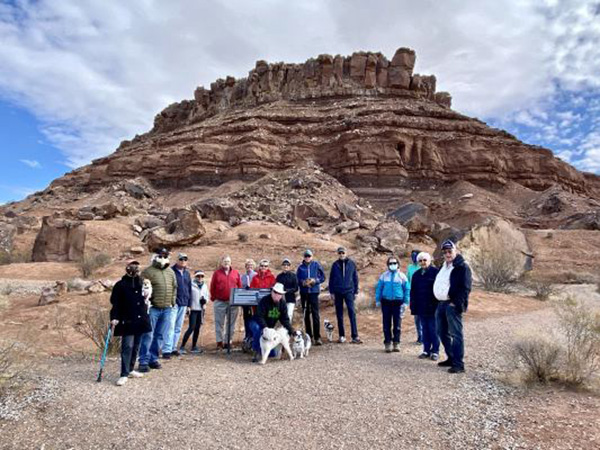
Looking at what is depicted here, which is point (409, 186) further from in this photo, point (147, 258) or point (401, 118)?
point (147, 258)

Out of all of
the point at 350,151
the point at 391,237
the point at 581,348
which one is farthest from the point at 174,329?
the point at 350,151

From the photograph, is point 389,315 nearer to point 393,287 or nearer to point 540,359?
point 393,287

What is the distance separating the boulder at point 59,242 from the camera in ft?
67.9

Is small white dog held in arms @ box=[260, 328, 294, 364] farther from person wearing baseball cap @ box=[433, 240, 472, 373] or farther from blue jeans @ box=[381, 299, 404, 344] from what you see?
person wearing baseball cap @ box=[433, 240, 472, 373]

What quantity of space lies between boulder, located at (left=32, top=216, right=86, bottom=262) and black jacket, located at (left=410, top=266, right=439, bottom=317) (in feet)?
61.0

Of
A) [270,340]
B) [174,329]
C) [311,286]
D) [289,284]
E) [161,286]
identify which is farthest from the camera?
[311,286]

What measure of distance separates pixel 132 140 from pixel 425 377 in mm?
75154

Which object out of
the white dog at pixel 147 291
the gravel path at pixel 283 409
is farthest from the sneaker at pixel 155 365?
the white dog at pixel 147 291

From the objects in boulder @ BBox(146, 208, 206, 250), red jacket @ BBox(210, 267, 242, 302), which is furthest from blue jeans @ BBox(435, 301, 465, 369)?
boulder @ BBox(146, 208, 206, 250)

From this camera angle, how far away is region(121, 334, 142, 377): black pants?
18.7 feet

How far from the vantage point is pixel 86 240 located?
2098cm

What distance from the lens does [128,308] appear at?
225 inches

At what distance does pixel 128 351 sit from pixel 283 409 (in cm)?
249

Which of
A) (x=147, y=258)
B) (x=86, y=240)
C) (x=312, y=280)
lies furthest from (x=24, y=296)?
(x=312, y=280)
